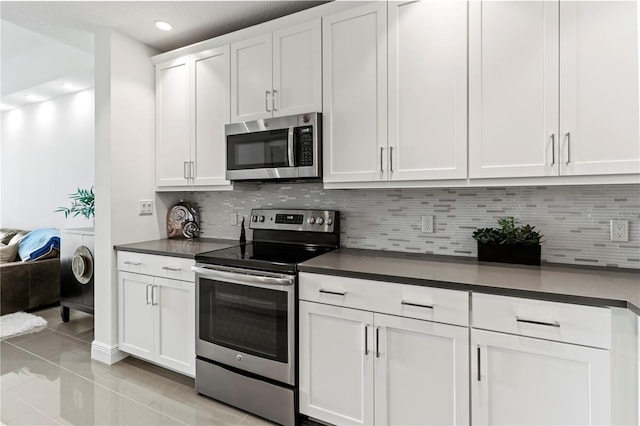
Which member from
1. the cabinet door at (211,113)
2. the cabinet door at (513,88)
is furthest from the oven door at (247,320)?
the cabinet door at (513,88)

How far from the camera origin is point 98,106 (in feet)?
8.76

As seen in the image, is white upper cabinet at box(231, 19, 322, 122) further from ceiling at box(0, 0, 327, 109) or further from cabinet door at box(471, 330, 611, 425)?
cabinet door at box(471, 330, 611, 425)

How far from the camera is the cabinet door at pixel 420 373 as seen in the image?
4.97ft

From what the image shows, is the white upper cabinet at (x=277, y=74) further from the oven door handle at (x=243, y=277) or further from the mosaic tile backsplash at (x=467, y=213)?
the oven door handle at (x=243, y=277)

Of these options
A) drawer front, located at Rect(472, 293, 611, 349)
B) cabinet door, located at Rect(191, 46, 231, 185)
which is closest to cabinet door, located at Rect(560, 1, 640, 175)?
drawer front, located at Rect(472, 293, 611, 349)

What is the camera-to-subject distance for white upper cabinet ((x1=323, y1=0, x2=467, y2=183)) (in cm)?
181

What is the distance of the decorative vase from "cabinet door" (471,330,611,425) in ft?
7.96

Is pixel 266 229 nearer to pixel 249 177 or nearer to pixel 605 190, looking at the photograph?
pixel 249 177

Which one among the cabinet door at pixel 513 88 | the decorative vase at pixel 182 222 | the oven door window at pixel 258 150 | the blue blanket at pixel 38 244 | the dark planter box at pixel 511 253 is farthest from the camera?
the blue blanket at pixel 38 244

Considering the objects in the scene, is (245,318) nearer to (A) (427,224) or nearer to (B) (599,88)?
(A) (427,224)

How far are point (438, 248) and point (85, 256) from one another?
3.19 m

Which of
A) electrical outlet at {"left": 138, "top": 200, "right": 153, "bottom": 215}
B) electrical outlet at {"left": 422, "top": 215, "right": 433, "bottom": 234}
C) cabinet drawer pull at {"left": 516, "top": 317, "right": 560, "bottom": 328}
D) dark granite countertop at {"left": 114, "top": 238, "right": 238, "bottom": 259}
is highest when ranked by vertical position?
electrical outlet at {"left": 138, "top": 200, "right": 153, "bottom": 215}

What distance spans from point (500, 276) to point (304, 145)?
132cm

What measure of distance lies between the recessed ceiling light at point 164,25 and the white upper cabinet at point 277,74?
548 millimetres
